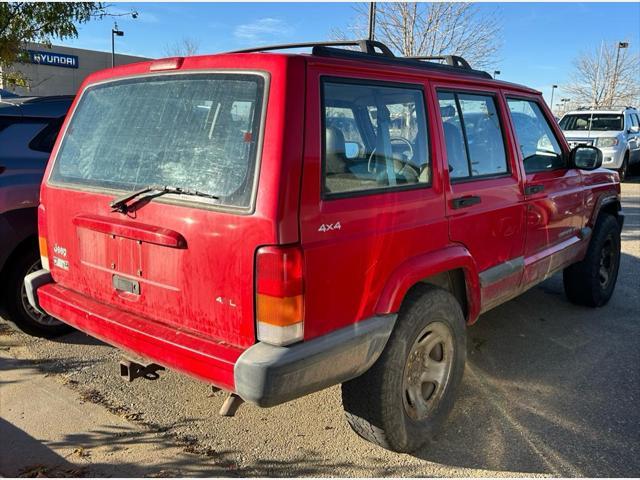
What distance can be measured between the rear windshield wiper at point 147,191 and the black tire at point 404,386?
1.12 m

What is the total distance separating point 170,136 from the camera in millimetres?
2494

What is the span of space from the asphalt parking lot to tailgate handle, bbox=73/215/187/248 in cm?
117

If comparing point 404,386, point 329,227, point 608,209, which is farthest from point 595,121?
point 329,227

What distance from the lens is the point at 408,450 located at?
9.09ft

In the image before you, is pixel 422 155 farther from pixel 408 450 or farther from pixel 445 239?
pixel 408 450

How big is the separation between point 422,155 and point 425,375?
1190 millimetres

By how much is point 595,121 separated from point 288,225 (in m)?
16.0

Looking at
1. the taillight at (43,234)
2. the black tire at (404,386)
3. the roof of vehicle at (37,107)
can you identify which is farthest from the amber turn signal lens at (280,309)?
the roof of vehicle at (37,107)

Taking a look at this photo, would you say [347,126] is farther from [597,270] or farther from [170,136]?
[597,270]

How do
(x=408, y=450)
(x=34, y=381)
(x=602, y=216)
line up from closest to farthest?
(x=408, y=450) → (x=34, y=381) → (x=602, y=216)

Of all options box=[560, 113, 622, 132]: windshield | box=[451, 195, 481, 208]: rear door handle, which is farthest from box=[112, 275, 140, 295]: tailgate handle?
box=[560, 113, 622, 132]: windshield

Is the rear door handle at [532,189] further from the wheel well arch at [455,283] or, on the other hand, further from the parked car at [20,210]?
the parked car at [20,210]

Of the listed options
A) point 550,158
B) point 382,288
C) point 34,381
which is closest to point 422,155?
point 382,288

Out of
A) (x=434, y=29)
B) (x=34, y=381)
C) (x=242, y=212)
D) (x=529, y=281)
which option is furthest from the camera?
(x=434, y=29)
